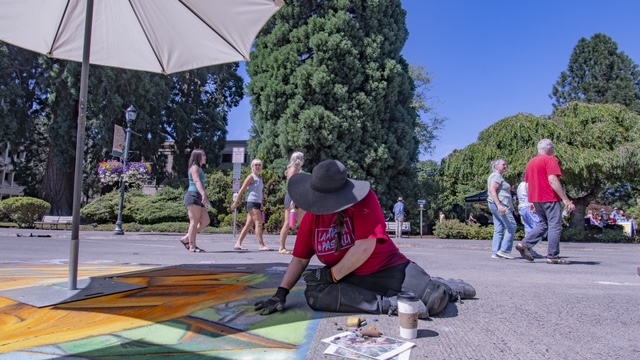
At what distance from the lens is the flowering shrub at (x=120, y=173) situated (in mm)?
21734

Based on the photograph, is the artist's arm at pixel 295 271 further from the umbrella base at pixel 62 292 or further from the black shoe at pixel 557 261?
the black shoe at pixel 557 261

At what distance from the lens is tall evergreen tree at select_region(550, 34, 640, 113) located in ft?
143

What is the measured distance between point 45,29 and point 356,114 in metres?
17.4

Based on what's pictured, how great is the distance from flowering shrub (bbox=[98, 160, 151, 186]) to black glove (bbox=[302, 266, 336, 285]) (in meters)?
20.6

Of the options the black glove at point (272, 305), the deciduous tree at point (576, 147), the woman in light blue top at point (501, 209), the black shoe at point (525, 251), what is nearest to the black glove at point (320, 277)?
the black glove at point (272, 305)

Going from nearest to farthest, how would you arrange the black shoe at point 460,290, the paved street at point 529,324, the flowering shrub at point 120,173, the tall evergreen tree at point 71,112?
the paved street at point 529,324
the black shoe at point 460,290
the flowering shrub at point 120,173
the tall evergreen tree at point 71,112

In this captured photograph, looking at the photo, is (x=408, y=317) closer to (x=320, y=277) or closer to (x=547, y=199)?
(x=320, y=277)

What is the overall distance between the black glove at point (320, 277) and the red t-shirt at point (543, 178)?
17.1ft

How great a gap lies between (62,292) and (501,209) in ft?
21.7

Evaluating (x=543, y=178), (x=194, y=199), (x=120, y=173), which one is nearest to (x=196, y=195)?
(x=194, y=199)

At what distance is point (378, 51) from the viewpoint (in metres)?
22.2

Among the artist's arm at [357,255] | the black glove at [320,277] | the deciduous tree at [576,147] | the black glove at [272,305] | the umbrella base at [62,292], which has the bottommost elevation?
the umbrella base at [62,292]

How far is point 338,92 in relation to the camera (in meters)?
21.3

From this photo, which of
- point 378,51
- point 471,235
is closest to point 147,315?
point 471,235
